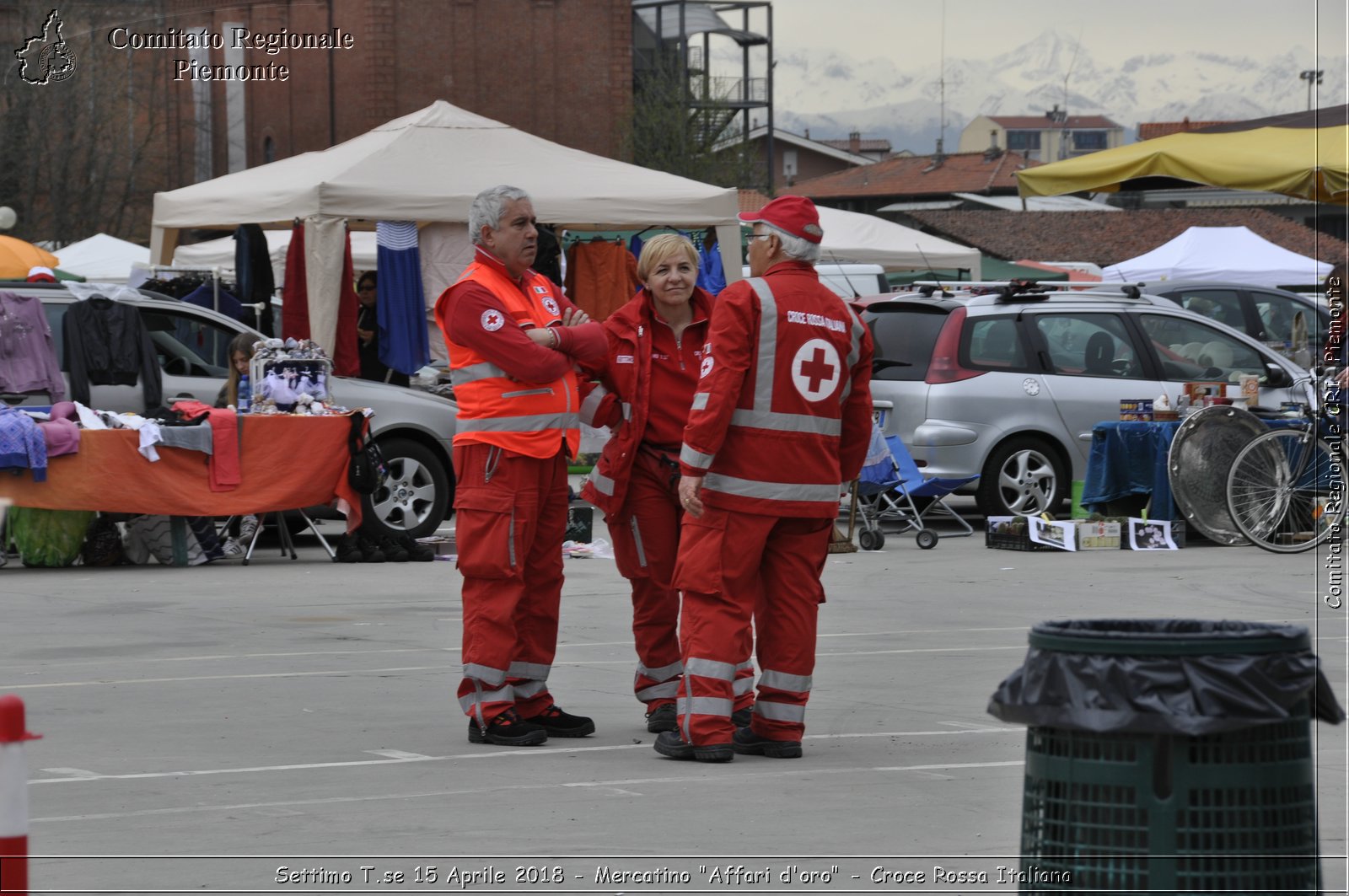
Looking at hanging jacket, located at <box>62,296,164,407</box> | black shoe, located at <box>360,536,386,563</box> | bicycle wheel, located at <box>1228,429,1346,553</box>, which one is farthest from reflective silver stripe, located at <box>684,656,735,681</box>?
hanging jacket, located at <box>62,296,164,407</box>

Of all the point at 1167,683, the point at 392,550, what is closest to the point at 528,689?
the point at 1167,683

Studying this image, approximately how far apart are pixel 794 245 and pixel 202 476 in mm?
7605

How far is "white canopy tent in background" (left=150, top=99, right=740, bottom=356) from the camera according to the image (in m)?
16.8

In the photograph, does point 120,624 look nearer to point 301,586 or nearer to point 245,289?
point 301,586

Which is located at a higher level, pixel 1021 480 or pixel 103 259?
pixel 103 259

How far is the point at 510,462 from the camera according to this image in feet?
23.8

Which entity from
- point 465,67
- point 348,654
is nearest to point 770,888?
point 348,654

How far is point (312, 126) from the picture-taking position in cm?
5819

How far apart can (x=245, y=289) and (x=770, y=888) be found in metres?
13.7

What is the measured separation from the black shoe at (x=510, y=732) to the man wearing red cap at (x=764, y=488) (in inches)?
21.0

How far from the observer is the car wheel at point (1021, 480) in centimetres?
1556

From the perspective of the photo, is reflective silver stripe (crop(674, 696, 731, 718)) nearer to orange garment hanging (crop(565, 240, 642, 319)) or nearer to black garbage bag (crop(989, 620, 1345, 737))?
black garbage bag (crop(989, 620, 1345, 737))

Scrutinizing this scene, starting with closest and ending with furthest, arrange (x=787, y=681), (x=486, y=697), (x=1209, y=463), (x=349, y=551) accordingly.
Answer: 1. (x=787, y=681)
2. (x=486, y=697)
3. (x=349, y=551)
4. (x=1209, y=463)

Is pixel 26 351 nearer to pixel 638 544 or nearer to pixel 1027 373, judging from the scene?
pixel 1027 373
